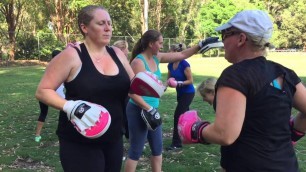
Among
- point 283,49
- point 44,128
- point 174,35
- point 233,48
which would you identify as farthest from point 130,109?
point 283,49

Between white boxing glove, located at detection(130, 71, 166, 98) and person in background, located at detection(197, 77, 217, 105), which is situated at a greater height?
white boxing glove, located at detection(130, 71, 166, 98)

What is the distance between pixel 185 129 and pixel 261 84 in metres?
0.58

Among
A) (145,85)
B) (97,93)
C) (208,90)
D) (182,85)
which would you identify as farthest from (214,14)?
(97,93)

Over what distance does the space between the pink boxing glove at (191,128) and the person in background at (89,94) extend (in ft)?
2.08

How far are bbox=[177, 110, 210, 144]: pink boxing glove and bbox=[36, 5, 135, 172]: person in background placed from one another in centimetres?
63

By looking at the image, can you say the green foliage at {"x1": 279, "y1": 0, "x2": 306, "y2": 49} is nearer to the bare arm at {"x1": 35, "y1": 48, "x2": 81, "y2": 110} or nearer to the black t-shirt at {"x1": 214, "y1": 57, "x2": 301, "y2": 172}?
the bare arm at {"x1": 35, "y1": 48, "x2": 81, "y2": 110}

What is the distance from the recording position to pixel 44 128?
8062 mm

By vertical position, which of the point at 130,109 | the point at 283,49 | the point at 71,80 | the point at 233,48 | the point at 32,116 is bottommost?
the point at 283,49

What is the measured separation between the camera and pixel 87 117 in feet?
9.04

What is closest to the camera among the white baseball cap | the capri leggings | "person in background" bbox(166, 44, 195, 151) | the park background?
the white baseball cap

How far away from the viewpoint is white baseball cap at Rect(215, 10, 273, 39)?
83.7 inches

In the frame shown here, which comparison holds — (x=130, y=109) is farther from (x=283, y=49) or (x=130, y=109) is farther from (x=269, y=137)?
(x=283, y=49)

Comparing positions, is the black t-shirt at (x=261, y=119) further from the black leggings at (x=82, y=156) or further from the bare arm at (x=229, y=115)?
the black leggings at (x=82, y=156)

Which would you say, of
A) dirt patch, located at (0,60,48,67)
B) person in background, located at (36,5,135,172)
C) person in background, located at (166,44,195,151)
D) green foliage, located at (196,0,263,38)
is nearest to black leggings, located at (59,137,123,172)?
person in background, located at (36,5,135,172)
